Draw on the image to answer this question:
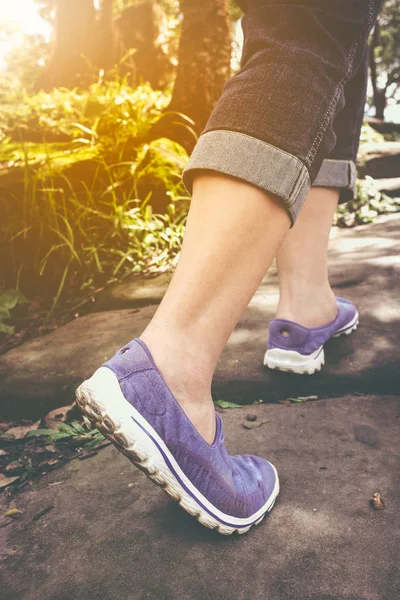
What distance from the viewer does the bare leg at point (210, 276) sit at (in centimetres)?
95

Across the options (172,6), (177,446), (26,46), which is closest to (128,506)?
(177,446)

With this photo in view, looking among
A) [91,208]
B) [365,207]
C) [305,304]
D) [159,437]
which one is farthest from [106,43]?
[159,437]

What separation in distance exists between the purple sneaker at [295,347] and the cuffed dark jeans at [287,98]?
0.71 m

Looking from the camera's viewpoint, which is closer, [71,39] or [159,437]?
[159,437]

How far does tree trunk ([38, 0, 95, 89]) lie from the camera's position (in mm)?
6820

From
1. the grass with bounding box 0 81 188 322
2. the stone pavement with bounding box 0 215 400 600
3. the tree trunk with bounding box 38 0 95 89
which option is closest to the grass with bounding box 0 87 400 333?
the grass with bounding box 0 81 188 322

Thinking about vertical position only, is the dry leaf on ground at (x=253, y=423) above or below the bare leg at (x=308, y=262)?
below

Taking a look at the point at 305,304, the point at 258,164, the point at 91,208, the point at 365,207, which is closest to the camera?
the point at 258,164

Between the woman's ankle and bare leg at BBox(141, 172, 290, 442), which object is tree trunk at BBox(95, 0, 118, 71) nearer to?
the woman's ankle

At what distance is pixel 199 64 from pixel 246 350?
297cm

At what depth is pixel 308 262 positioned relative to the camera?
166cm

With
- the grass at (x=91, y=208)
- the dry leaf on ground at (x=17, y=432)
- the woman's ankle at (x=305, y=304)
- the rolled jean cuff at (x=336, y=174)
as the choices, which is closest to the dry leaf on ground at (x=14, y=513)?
the dry leaf on ground at (x=17, y=432)

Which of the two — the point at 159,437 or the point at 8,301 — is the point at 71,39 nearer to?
the point at 8,301

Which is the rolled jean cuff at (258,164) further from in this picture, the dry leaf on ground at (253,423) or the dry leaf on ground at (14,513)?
the dry leaf on ground at (14,513)
